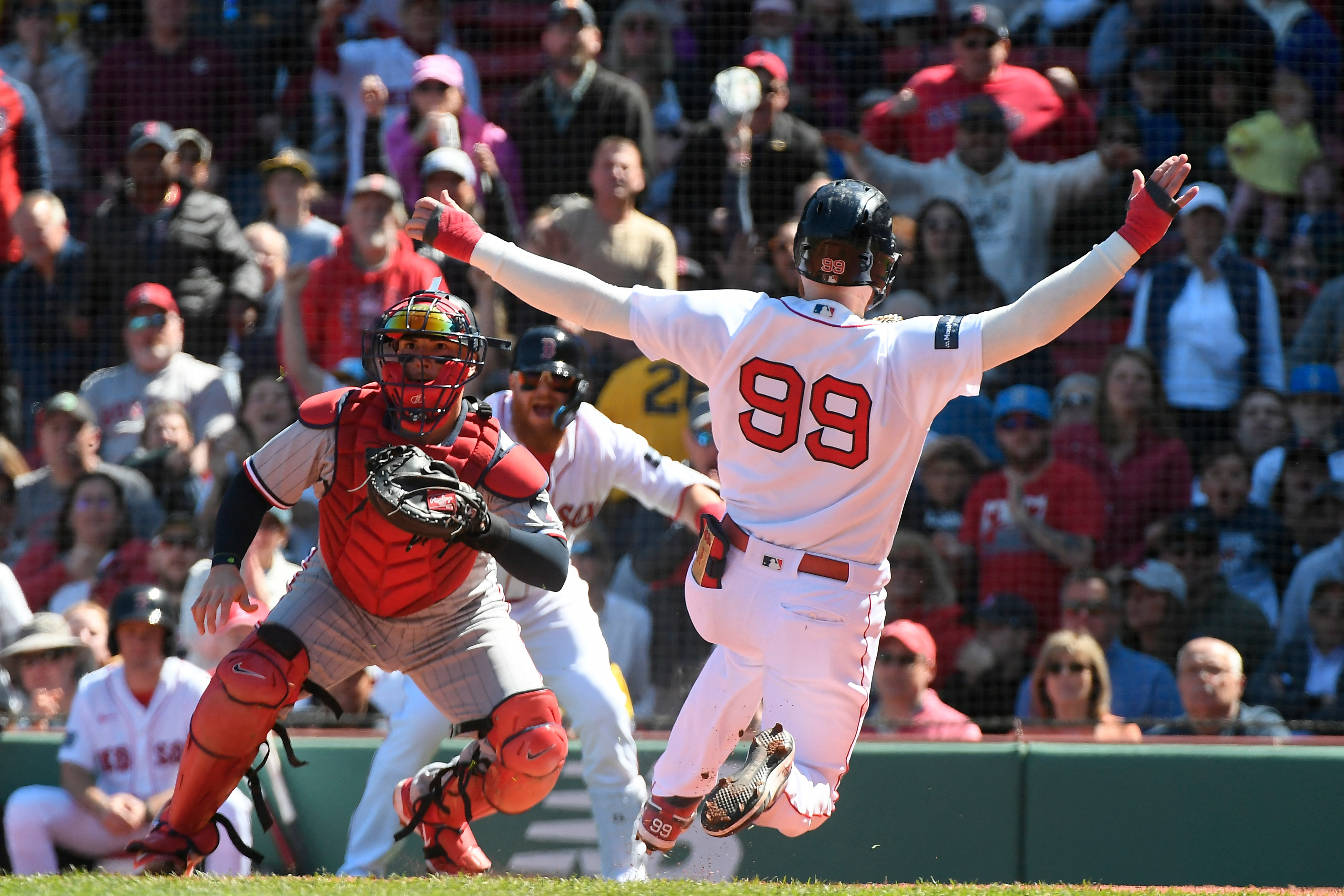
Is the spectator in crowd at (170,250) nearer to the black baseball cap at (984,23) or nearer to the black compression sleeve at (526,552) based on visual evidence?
the black baseball cap at (984,23)

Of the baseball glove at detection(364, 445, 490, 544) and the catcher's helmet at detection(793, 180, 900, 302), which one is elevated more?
the catcher's helmet at detection(793, 180, 900, 302)

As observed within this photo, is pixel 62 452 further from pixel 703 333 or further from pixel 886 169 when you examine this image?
pixel 703 333

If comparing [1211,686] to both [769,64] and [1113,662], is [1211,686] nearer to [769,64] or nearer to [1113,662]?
[1113,662]

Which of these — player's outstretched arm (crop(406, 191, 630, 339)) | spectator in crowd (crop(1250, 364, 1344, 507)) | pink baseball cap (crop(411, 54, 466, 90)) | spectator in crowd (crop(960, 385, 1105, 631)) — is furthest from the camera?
pink baseball cap (crop(411, 54, 466, 90))

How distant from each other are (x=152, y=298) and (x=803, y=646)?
525cm

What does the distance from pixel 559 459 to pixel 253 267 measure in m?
3.47

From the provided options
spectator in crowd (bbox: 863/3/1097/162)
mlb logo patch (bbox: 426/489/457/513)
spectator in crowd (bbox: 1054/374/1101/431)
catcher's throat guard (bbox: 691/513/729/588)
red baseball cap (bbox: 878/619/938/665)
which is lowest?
red baseball cap (bbox: 878/619/938/665)

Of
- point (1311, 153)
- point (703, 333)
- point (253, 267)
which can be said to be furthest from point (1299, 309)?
point (253, 267)

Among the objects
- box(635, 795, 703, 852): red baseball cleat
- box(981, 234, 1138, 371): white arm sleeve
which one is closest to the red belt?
box(981, 234, 1138, 371): white arm sleeve

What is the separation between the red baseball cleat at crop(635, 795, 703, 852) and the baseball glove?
85 cm

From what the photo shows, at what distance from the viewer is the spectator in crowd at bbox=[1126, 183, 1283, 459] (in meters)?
7.43

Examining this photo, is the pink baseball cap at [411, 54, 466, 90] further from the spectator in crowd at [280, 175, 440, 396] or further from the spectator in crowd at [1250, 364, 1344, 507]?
the spectator in crowd at [1250, 364, 1344, 507]

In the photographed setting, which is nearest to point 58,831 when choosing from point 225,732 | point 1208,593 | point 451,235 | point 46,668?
point 46,668

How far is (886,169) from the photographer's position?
820cm
